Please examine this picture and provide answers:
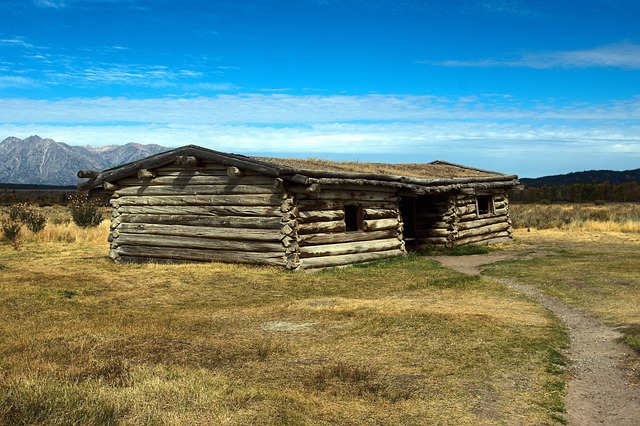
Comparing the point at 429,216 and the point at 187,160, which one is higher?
the point at 187,160

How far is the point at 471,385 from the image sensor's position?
19.7 ft

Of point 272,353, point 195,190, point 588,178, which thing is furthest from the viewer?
point 588,178

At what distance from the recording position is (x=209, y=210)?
16.1 m

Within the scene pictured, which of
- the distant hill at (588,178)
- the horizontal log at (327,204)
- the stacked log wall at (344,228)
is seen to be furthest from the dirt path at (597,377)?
the distant hill at (588,178)

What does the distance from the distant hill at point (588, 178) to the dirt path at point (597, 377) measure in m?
89.2

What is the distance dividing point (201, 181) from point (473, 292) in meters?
8.03

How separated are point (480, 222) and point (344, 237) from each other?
8361 millimetres

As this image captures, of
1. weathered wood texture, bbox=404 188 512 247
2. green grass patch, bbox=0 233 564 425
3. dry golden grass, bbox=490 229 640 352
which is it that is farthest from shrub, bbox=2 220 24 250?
dry golden grass, bbox=490 229 640 352

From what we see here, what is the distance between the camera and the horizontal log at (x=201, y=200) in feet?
49.3

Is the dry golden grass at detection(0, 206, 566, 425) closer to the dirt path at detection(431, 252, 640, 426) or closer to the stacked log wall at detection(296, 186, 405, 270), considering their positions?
the dirt path at detection(431, 252, 640, 426)

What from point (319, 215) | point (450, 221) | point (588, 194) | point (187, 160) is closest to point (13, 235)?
point (187, 160)

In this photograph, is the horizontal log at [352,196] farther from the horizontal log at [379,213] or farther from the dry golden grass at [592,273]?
the dry golden grass at [592,273]

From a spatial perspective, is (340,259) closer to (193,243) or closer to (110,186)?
(193,243)

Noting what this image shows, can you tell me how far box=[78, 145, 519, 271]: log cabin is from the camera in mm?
14875
